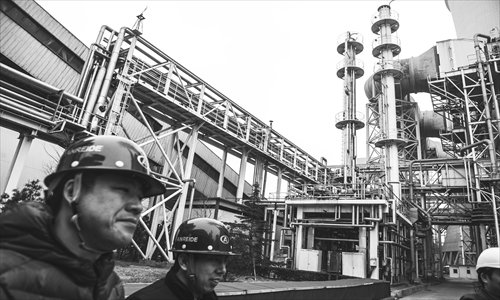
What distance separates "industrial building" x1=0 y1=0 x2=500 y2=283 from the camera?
14.5 metres

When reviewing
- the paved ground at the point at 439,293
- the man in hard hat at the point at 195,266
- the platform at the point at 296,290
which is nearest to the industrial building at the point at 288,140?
the paved ground at the point at 439,293

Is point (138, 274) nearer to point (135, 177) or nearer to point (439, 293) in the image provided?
point (135, 177)

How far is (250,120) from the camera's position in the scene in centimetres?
2442

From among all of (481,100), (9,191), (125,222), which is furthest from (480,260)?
(481,100)

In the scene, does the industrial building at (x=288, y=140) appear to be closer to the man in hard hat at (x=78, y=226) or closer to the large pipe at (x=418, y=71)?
the large pipe at (x=418, y=71)

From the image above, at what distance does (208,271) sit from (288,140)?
92.2 ft

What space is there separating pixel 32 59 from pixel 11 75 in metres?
5.88

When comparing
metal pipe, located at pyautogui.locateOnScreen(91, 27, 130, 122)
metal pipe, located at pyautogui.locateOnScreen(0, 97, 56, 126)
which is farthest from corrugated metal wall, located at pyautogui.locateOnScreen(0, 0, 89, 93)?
metal pipe, located at pyautogui.locateOnScreen(0, 97, 56, 126)

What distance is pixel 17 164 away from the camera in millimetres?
11742

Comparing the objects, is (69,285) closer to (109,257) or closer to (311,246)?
(109,257)

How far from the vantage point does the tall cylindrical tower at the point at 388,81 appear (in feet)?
80.2

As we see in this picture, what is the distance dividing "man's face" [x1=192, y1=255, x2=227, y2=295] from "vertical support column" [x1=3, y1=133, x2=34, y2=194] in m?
12.2

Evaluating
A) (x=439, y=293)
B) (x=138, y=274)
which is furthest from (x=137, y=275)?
(x=439, y=293)

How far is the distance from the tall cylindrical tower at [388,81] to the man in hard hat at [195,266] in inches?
908
